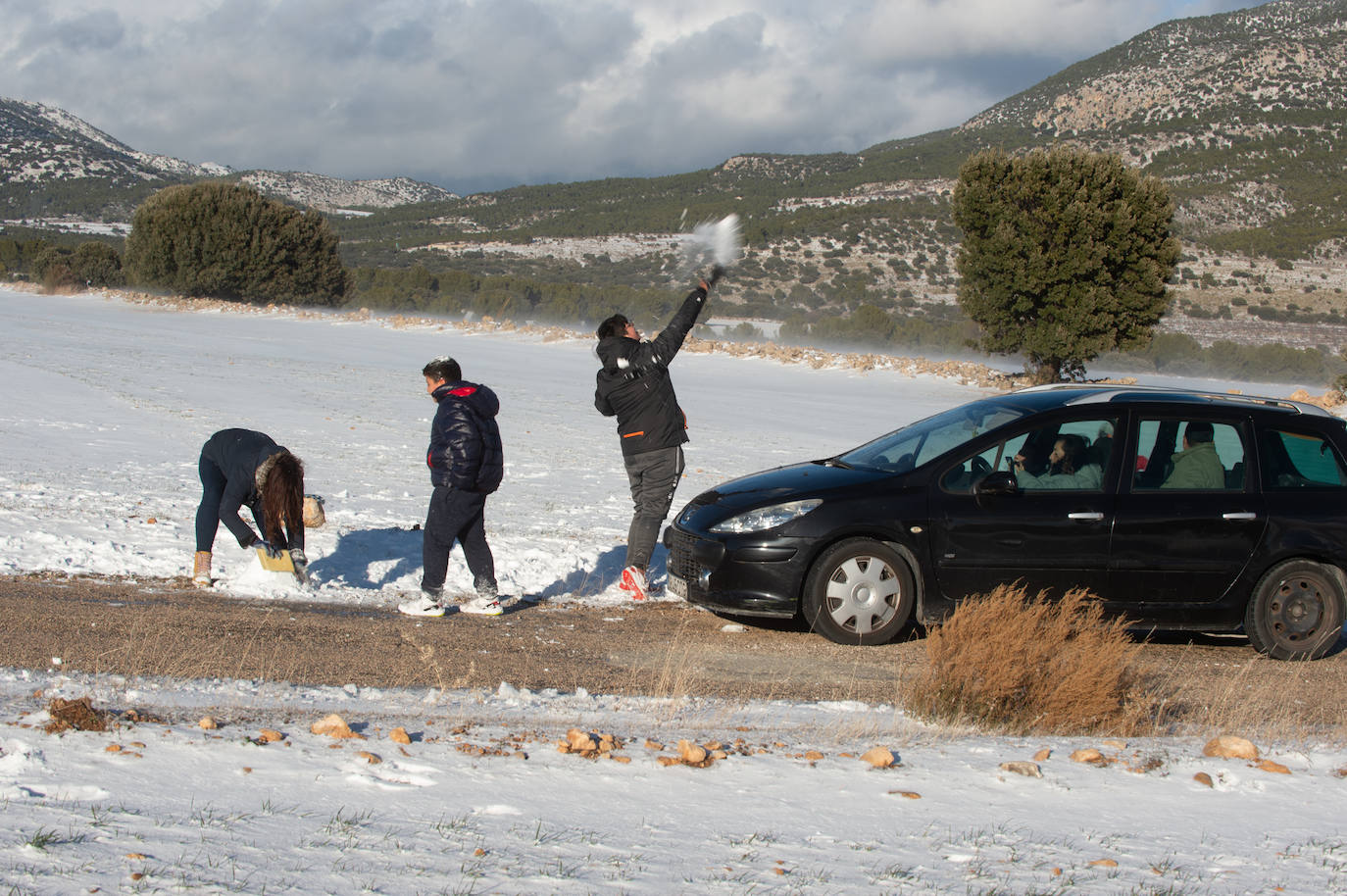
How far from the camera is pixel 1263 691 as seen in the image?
252 inches

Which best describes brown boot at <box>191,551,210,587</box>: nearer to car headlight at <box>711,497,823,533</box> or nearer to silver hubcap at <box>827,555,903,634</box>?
car headlight at <box>711,497,823,533</box>

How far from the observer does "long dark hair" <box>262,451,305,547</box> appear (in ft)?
24.2

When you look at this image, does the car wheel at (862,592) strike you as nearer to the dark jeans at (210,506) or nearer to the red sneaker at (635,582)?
the red sneaker at (635,582)

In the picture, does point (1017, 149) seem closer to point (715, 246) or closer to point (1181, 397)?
point (715, 246)

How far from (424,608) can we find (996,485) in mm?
3645

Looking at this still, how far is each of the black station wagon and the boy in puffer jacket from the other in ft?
4.45

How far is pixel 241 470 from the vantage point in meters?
7.48

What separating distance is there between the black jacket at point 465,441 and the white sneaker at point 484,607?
2.38ft

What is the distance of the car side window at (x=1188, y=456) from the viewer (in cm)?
728

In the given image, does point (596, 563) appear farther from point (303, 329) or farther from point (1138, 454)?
point (303, 329)

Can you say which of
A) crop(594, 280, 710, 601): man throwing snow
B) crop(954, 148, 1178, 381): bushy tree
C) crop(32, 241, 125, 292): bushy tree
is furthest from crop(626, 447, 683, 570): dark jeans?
crop(32, 241, 125, 292): bushy tree

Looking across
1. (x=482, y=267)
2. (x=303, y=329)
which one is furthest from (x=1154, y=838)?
(x=482, y=267)

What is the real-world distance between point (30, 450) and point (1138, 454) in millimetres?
11534

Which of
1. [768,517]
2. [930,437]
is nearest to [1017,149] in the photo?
[930,437]
